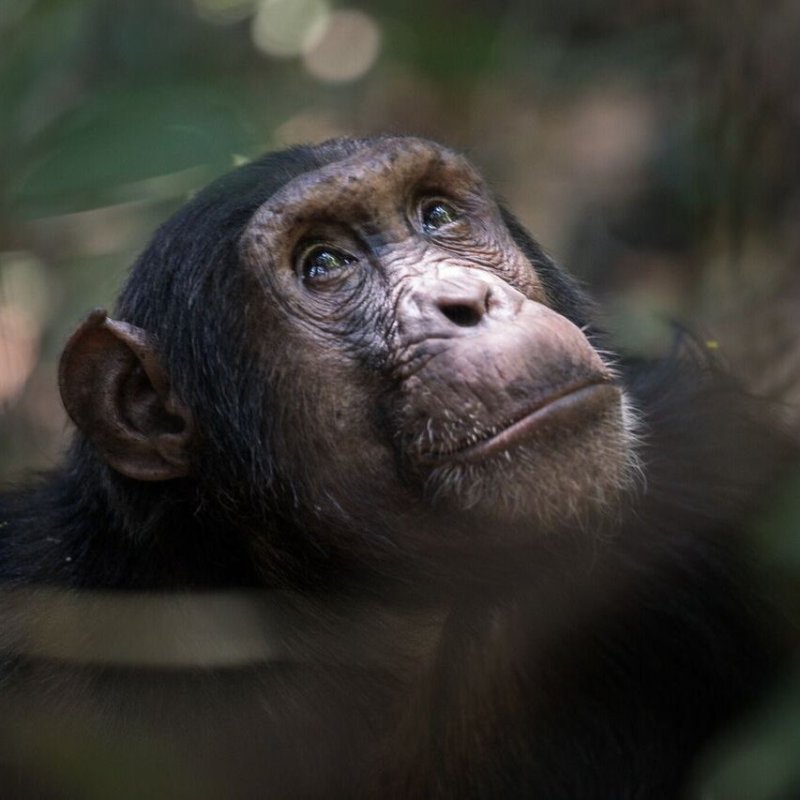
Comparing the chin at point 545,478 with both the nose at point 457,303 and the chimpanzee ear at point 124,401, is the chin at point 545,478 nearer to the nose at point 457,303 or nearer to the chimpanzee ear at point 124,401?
the nose at point 457,303

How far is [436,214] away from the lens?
183 inches

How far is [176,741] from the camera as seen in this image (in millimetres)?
4414

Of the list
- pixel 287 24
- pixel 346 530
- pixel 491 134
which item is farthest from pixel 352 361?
pixel 491 134

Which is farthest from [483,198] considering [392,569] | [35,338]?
[35,338]

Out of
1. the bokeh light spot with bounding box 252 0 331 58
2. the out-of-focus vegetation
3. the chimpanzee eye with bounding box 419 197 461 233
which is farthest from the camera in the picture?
A: the bokeh light spot with bounding box 252 0 331 58

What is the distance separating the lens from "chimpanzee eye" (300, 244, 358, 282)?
14.3ft

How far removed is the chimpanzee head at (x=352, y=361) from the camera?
12.7 ft

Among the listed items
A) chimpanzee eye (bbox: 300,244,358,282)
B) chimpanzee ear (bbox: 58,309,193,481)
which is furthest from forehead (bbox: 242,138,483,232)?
chimpanzee ear (bbox: 58,309,193,481)

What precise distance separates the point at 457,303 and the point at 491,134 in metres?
7.00

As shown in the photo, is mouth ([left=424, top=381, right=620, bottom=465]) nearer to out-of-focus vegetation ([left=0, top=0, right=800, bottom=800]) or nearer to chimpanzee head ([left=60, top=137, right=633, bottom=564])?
chimpanzee head ([left=60, top=137, right=633, bottom=564])

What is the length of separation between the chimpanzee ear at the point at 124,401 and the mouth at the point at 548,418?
105 cm

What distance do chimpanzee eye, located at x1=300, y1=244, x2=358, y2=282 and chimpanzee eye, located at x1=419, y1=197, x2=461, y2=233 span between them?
34 cm

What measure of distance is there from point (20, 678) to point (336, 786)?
111 centimetres

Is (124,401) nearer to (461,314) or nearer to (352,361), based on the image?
(352,361)
